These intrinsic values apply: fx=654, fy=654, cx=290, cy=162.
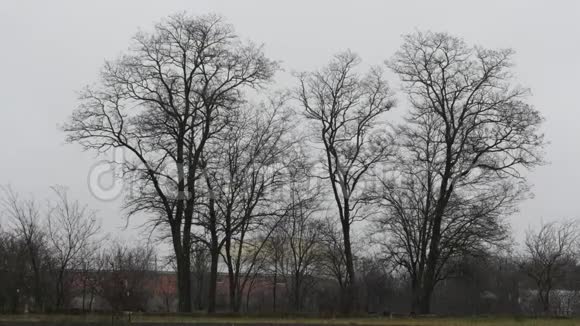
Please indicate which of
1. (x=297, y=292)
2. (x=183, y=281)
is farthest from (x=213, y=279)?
(x=297, y=292)

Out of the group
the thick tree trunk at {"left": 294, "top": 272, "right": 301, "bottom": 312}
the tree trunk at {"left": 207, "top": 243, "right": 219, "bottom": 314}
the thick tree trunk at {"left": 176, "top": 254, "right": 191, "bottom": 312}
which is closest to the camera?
the thick tree trunk at {"left": 176, "top": 254, "right": 191, "bottom": 312}

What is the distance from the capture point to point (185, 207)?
129 feet

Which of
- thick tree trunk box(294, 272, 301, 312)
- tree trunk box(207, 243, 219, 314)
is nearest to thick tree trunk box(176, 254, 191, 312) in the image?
tree trunk box(207, 243, 219, 314)

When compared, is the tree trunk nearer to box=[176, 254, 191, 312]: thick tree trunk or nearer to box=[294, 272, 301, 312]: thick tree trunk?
box=[176, 254, 191, 312]: thick tree trunk

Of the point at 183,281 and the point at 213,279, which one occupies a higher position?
the point at 213,279

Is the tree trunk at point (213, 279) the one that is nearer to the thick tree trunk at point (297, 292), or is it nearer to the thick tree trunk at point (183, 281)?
the thick tree trunk at point (183, 281)

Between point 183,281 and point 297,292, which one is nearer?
point 183,281

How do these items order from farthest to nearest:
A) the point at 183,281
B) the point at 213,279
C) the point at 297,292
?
the point at 297,292 < the point at 213,279 < the point at 183,281

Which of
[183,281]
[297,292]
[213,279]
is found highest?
[213,279]

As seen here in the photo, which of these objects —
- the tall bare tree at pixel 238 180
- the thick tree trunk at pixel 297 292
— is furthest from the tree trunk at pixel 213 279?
the thick tree trunk at pixel 297 292

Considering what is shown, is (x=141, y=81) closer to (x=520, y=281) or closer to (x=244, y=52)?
(x=244, y=52)

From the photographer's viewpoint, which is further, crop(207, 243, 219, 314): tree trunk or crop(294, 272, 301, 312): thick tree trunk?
crop(294, 272, 301, 312): thick tree trunk

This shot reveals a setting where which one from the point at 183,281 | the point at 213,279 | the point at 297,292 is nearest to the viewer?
the point at 183,281

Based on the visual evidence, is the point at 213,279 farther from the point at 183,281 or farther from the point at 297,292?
the point at 297,292
